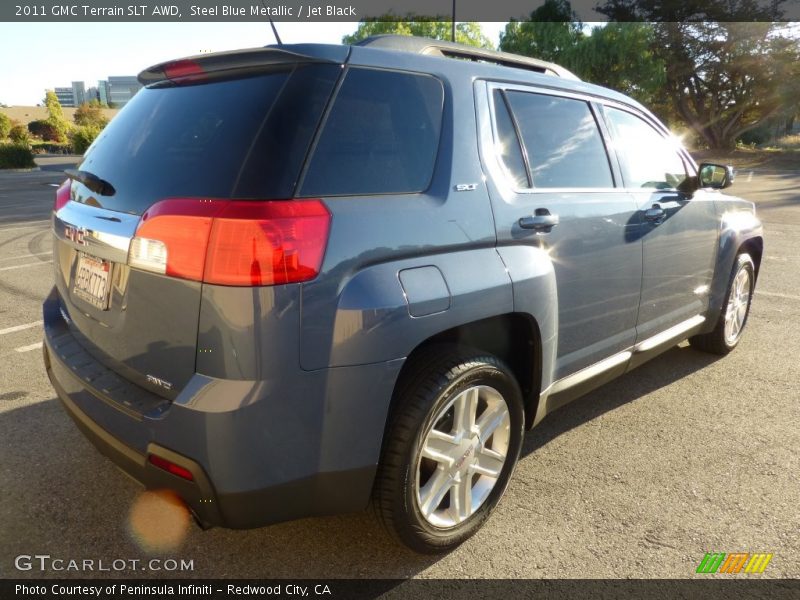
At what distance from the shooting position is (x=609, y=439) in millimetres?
3277

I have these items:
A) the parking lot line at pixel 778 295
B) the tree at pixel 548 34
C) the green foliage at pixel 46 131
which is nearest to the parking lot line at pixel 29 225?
the parking lot line at pixel 778 295

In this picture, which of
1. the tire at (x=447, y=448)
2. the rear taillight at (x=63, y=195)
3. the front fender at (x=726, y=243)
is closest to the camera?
the tire at (x=447, y=448)

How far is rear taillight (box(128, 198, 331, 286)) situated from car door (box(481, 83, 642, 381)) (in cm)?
86

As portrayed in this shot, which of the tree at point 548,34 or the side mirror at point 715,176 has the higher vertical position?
the tree at point 548,34

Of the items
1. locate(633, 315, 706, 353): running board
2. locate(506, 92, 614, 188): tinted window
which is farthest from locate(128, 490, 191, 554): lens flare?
locate(633, 315, 706, 353): running board

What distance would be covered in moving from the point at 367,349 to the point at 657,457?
6.42 feet

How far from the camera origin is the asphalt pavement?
2.30 m

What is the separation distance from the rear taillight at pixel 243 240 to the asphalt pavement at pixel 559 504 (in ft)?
3.85

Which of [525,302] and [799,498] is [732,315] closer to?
[799,498]

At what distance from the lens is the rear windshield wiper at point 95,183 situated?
217 cm

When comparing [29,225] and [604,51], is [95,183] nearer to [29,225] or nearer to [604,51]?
[29,225]

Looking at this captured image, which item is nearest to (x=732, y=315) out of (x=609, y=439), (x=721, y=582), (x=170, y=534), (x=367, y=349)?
(x=609, y=439)

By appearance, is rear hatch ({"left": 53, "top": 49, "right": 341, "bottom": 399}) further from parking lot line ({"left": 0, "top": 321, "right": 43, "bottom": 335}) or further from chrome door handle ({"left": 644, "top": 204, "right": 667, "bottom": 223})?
parking lot line ({"left": 0, "top": 321, "right": 43, "bottom": 335})

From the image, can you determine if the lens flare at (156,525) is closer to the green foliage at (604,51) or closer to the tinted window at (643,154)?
the tinted window at (643,154)
